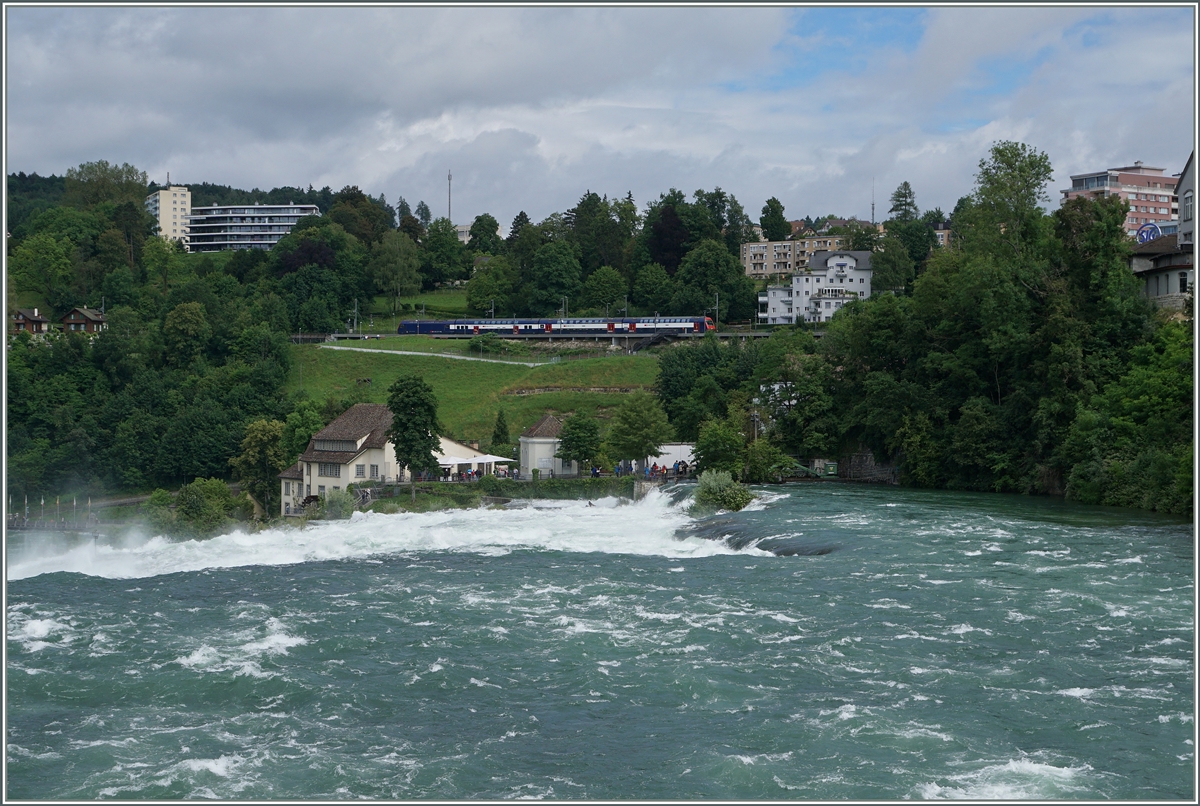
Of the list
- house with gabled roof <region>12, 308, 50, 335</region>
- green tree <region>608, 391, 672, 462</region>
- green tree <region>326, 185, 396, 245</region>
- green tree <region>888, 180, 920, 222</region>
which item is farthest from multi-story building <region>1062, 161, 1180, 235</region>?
house with gabled roof <region>12, 308, 50, 335</region>

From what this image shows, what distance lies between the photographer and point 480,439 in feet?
266

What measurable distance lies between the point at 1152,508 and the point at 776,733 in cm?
3223

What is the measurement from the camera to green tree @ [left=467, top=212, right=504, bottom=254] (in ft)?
520

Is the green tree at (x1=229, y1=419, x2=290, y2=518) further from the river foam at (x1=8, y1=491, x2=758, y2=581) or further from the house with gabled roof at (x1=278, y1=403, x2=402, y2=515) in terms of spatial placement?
the river foam at (x1=8, y1=491, x2=758, y2=581)

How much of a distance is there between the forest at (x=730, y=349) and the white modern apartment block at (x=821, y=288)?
365cm

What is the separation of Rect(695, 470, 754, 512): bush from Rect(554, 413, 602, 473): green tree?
14.0m

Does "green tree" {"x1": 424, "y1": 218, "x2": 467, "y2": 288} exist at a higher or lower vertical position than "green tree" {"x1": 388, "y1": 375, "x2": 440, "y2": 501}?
higher

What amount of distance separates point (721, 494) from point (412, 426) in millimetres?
17498

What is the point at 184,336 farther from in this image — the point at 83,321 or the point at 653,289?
the point at 653,289

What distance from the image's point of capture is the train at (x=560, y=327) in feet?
363

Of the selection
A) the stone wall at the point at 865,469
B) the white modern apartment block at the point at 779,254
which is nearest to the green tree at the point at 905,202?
the white modern apartment block at the point at 779,254

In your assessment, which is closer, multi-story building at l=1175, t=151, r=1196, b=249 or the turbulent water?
the turbulent water

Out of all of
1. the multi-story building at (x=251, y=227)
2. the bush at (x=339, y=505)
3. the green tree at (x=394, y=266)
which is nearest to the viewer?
the bush at (x=339, y=505)

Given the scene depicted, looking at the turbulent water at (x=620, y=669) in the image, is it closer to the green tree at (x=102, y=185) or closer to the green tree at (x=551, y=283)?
the green tree at (x=551, y=283)
